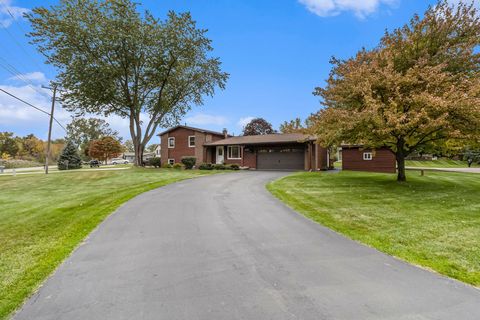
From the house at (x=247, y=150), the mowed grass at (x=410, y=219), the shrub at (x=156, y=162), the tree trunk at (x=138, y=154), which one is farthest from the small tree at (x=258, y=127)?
the mowed grass at (x=410, y=219)

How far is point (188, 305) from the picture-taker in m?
2.92

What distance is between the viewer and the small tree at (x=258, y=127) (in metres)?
47.6

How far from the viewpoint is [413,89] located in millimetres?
10891

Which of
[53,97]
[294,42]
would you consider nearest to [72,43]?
[53,97]

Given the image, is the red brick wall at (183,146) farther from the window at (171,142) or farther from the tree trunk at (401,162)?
the tree trunk at (401,162)

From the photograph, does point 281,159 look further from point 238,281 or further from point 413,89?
point 238,281

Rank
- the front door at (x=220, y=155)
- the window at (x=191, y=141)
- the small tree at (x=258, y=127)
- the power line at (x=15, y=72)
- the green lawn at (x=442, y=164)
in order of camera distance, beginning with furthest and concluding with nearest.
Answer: the small tree at (x=258, y=127), the green lawn at (x=442, y=164), the window at (x=191, y=141), the front door at (x=220, y=155), the power line at (x=15, y=72)

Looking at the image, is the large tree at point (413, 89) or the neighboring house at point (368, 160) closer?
the large tree at point (413, 89)

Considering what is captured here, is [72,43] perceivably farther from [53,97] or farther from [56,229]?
[56,229]

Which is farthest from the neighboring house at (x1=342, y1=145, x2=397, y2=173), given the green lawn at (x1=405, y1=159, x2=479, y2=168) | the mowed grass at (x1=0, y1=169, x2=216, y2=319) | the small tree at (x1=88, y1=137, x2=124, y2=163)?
the small tree at (x1=88, y1=137, x2=124, y2=163)

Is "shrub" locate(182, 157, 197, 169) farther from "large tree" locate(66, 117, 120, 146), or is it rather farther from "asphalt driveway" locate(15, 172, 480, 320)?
"large tree" locate(66, 117, 120, 146)

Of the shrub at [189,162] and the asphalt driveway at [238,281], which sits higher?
the shrub at [189,162]

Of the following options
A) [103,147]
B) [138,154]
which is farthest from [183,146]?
[103,147]

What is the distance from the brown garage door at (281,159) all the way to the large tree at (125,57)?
9.58 m
